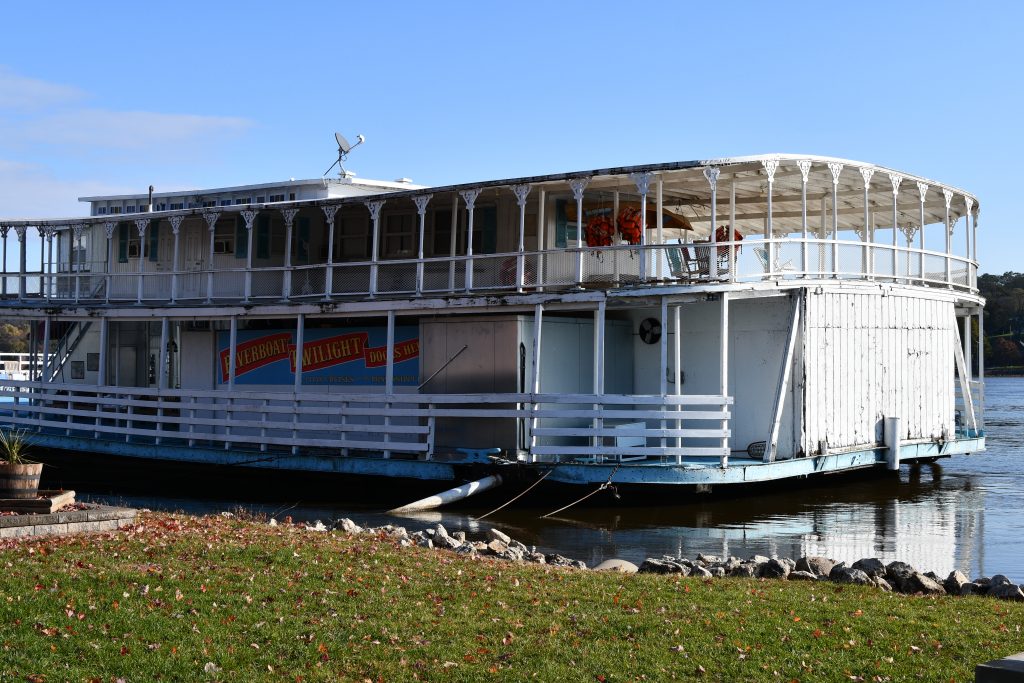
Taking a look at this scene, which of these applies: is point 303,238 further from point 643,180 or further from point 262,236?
point 643,180

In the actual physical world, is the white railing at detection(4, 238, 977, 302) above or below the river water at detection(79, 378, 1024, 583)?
above

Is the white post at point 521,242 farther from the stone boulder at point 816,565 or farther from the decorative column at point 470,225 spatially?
the stone boulder at point 816,565

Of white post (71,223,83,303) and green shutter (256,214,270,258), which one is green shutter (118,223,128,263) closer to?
white post (71,223,83,303)

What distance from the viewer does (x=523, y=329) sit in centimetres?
2183

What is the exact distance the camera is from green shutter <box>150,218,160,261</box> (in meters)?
28.2

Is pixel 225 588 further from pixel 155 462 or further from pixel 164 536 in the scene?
pixel 155 462

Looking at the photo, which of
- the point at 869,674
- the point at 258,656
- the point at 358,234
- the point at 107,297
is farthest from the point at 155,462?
the point at 869,674

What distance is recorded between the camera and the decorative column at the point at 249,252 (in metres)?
24.9

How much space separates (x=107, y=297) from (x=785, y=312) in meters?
16.7

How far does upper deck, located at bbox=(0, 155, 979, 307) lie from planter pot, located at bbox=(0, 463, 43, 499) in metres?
10.2

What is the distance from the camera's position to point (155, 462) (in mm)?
25016

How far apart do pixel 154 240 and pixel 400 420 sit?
8870 millimetres


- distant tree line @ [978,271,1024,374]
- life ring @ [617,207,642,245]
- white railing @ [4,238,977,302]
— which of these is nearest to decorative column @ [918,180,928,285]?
white railing @ [4,238,977,302]

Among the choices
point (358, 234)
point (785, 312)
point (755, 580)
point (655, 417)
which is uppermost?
point (358, 234)
